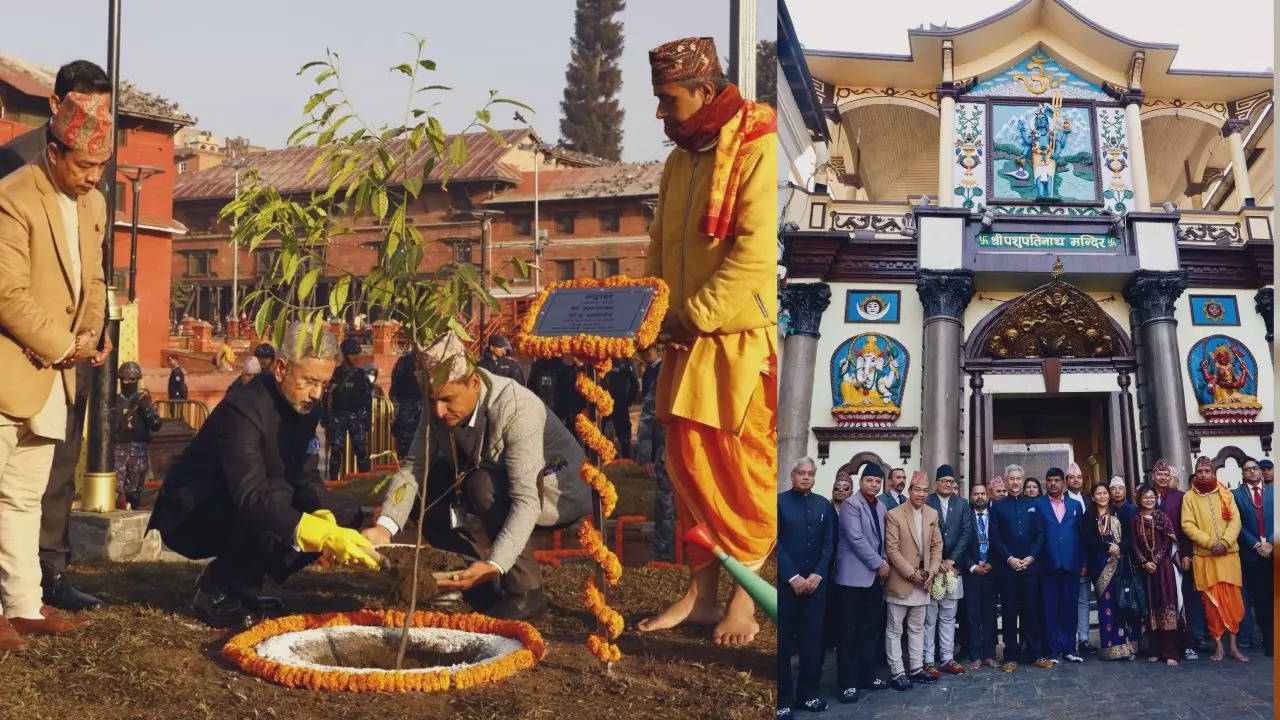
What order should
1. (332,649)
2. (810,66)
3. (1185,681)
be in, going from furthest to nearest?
(332,649), (810,66), (1185,681)

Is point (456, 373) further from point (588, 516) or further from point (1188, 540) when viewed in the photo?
point (1188, 540)

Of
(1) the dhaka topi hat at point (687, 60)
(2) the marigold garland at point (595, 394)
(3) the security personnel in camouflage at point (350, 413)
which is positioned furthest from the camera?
(3) the security personnel in camouflage at point (350, 413)

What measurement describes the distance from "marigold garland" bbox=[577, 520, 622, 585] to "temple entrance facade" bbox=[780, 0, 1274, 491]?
22.8 inches

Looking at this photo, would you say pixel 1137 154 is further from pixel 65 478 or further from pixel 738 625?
pixel 65 478

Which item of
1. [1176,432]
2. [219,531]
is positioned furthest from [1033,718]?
[219,531]

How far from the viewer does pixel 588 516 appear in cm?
527

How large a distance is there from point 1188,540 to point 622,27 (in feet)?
7.64

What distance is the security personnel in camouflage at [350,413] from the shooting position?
5.49 meters

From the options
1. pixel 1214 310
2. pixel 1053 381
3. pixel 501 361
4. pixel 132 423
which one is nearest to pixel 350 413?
pixel 501 361

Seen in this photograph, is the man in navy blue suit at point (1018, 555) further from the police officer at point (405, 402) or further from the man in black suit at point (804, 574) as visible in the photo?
the police officer at point (405, 402)

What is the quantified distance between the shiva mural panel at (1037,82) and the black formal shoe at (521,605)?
2068 millimetres

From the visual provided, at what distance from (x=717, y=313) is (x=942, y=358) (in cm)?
70

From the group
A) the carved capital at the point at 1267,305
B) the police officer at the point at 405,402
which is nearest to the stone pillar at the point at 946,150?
the carved capital at the point at 1267,305

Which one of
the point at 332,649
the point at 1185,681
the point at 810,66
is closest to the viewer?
the point at 1185,681
